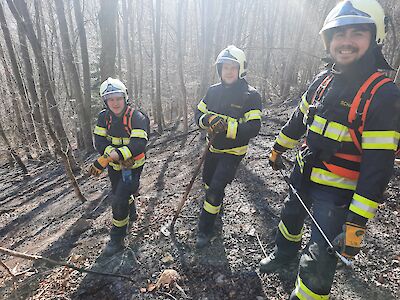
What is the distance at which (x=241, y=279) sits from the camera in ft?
9.91

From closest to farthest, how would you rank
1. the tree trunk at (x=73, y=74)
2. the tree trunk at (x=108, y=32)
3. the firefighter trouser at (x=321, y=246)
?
the firefighter trouser at (x=321, y=246) < the tree trunk at (x=73, y=74) < the tree trunk at (x=108, y=32)

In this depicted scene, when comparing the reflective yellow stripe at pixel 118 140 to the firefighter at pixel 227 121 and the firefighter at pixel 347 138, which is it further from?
the firefighter at pixel 347 138

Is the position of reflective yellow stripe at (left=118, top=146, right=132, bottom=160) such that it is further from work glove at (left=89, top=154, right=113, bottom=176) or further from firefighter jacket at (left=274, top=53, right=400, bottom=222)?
firefighter jacket at (left=274, top=53, right=400, bottom=222)

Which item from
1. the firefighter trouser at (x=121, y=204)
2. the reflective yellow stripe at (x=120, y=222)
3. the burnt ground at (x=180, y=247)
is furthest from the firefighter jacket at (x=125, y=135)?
the burnt ground at (x=180, y=247)

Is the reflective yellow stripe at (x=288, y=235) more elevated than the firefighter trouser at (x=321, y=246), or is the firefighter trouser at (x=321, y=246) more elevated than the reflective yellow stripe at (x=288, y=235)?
the firefighter trouser at (x=321, y=246)

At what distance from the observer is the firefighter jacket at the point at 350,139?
1865 millimetres

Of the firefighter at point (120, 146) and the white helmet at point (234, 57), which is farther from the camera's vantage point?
the firefighter at point (120, 146)

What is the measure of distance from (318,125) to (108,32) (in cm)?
878

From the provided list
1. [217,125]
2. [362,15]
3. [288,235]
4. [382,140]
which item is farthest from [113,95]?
A: [382,140]

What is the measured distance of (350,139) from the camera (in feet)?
6.81

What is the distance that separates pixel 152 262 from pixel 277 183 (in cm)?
256

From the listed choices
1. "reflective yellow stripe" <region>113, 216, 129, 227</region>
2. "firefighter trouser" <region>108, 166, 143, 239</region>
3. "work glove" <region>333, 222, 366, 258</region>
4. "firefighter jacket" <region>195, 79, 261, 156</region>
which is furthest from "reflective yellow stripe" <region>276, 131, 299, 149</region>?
"reflective yellow stripe" <region>113, 216, 129, 227</region>

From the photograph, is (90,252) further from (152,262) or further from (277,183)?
(277,183)

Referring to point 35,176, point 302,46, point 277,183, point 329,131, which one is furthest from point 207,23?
point 302,46
